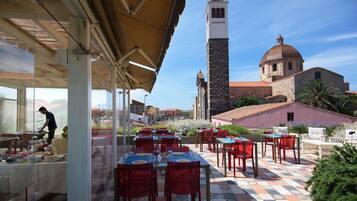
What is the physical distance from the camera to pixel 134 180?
3.58 m

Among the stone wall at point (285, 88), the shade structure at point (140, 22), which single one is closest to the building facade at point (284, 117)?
the stone wall at point (285, 88)

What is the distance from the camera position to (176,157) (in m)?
4.43

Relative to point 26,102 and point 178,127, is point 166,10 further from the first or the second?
point 178,127

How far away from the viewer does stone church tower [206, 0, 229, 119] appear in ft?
110

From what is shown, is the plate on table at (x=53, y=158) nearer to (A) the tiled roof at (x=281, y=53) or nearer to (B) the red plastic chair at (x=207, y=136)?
→ (B) the red plastic chair at (x=207, y=136)

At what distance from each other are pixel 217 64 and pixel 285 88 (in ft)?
41.9

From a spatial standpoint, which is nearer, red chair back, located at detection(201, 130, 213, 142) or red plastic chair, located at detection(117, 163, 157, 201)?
red plastic chair, located at detection(117, 163, 157, 201)

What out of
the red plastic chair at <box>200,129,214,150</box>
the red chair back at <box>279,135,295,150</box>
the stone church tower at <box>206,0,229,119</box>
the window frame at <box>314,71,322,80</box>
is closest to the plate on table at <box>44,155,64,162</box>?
the red chair back at <box>279,135,295,150</box>

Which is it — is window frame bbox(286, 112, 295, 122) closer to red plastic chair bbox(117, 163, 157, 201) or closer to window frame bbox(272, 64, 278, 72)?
window frame bbox(272, 64, 278, 72)

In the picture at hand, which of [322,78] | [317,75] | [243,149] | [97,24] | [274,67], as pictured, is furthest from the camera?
[274,67]

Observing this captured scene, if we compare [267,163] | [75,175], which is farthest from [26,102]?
[267,163]

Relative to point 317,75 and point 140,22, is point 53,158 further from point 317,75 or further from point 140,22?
point 317,75

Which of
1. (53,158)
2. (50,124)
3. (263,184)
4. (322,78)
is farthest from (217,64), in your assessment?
(53,158)

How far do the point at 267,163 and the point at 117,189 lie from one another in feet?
19.2
